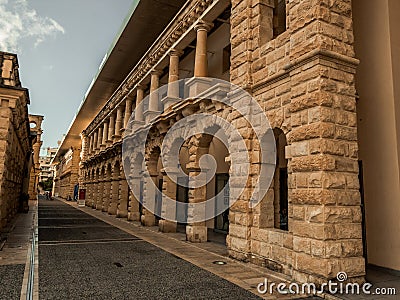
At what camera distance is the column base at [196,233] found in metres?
10.9

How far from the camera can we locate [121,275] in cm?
656

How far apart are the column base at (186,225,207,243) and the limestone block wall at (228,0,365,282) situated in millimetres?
3695

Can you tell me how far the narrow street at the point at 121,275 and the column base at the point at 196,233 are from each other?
1414 mm

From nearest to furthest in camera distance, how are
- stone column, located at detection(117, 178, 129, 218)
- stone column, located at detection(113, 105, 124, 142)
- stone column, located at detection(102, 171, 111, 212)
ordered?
stone column, located at detection(117, 178, 129, 218) < stone column, located at detection(113, 105, 124, 142) < stone column, located at detection(102, 171, 111, 212)

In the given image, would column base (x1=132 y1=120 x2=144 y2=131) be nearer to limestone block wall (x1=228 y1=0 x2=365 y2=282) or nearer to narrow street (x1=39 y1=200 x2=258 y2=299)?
narrow street (x1=39 y1=200 x2=258 y2=299)

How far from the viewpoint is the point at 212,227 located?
1464 cm

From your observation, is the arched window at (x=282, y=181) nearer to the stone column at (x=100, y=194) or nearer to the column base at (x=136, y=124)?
the column base at (x=136, y=124)

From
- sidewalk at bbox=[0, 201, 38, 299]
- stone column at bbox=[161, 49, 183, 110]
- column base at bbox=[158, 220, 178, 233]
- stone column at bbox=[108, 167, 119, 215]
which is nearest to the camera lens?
sidewalk at bbox=[0, 201, 38, 299]

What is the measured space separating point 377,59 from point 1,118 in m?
9.53

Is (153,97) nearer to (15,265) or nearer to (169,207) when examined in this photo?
(169,207)

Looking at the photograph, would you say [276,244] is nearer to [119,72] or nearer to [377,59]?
[377,59]

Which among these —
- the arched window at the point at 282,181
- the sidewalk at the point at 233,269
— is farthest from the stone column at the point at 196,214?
the arched window at the point at 282,181

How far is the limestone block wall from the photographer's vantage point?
19.0 feet

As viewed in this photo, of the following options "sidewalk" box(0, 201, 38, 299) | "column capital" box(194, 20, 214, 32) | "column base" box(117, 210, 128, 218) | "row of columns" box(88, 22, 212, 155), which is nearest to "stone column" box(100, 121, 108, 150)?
"row of columns" box(88, 22, 212, 155)
